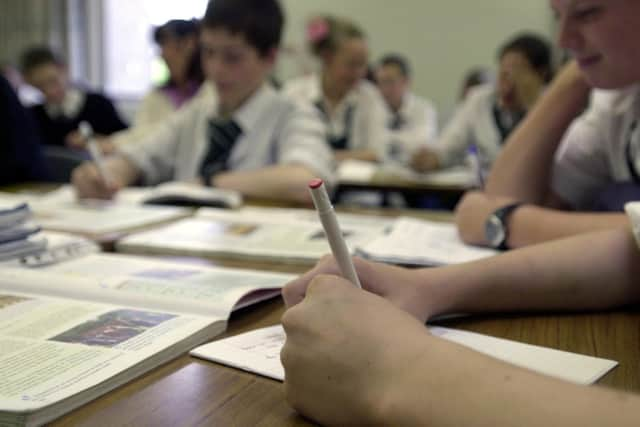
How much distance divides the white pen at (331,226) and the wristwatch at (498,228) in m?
0.46

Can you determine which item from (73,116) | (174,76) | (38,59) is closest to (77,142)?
(73,116)

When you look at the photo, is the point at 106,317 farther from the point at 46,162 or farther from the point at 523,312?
the point at 46,162

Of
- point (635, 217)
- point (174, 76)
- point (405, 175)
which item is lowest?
point (405, 175)

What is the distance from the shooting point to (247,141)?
1.78 m

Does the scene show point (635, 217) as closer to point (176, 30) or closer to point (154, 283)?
point (154, 283)

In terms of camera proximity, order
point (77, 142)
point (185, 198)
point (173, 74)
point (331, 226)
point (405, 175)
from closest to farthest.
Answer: point (331, 226) < point (185, 198) < point (405, 175) < point (173, 74) < point (77, 142)

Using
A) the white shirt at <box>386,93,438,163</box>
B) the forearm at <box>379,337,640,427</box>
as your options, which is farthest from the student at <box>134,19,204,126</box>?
→ the forearm at <box>379,337,640,427</box>

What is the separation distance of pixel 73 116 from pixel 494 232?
3.37 m

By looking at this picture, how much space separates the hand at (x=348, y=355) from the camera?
399 millimetres

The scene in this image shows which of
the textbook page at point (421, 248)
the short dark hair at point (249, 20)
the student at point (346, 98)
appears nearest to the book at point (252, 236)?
the textbook page at point (421, 248)

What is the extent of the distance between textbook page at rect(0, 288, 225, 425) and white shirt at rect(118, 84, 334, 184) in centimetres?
109

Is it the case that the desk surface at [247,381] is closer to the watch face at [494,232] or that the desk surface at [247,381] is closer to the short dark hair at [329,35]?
the watch face at [494,232]

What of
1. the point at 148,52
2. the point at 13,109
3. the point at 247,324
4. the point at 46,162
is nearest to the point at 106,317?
the point at 247,324

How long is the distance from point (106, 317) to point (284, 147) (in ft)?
3.94
